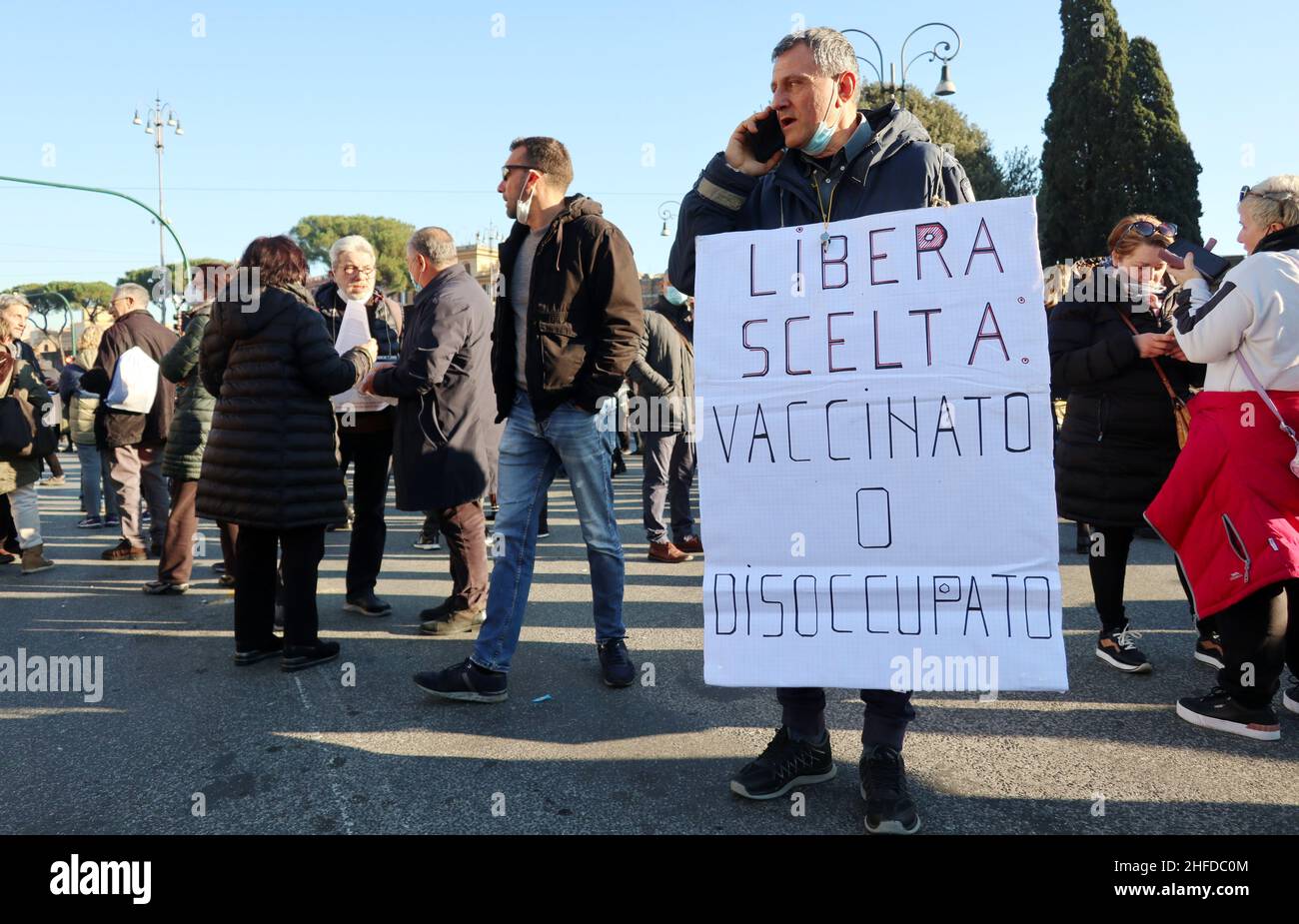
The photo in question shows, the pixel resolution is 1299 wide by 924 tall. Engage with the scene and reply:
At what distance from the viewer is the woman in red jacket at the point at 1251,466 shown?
297 cm

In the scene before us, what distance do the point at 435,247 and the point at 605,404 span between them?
1315 mm

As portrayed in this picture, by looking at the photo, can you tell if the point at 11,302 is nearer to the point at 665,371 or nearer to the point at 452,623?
the point at 452,623

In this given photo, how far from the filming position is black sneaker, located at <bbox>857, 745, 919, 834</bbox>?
2.33m

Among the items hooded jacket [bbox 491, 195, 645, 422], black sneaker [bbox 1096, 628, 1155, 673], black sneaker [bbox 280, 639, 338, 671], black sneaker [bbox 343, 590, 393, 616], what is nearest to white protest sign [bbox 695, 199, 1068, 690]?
hooded jacket [bbox 491, 195, 645, 422]

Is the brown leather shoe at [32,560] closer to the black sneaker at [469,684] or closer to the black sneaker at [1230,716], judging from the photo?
the black sneaker at [469,684]

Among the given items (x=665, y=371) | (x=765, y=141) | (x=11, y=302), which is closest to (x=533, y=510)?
(x=765, y=141)

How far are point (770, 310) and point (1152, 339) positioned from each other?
204cm

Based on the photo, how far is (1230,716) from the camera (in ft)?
9.96

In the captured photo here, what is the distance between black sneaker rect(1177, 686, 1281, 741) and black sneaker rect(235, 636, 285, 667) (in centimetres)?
371

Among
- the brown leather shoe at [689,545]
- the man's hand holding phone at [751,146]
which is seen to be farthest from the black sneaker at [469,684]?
the brown leather shoe at [689,545]

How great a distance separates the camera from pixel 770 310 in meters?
2.41
